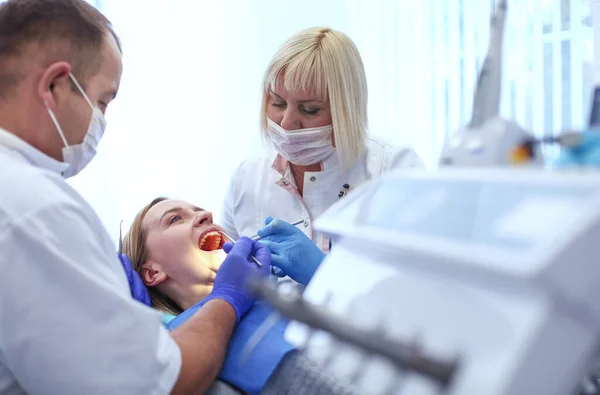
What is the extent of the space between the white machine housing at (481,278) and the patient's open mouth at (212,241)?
117 centimetres

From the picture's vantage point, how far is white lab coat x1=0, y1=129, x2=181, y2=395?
1.01m

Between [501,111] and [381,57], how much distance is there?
10.3 ft

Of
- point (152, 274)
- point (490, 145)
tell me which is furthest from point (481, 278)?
point (152, 274)

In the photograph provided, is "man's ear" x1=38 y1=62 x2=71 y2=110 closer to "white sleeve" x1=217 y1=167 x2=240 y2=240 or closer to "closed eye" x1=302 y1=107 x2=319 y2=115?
"closed eye" x1=302 y1=107 x2=319 y2=115

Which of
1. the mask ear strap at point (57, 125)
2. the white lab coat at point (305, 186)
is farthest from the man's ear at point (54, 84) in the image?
the white lab coat at point (305, 186)

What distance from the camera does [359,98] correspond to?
2080 millimetres

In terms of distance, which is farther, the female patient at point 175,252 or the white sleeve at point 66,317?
the female patient at point 175,252

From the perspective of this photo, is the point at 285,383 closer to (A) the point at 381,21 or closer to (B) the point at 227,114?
(B) the point at 227,114

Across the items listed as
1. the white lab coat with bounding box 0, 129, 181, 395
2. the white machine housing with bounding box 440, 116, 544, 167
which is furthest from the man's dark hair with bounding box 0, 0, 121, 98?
the white machine housing with bounding box 440, 116, 544, 167

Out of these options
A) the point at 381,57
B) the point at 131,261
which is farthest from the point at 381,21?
the point at 131,261

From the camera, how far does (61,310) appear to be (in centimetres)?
102

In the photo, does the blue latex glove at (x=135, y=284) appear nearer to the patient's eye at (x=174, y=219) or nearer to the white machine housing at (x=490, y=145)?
the patient's eye at (x=174, y=219)

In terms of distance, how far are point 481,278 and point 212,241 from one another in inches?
56.4

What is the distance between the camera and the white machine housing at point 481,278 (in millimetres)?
561
